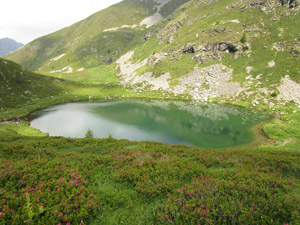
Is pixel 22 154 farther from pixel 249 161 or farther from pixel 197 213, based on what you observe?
pixel 249 161

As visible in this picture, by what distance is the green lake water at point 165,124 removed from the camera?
102 ft

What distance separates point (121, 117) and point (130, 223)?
3839 centimetres

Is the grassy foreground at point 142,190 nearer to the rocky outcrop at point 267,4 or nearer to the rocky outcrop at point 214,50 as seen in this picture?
the rocky outcrop at point 214,50

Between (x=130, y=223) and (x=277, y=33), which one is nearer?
(x=130, y=223)

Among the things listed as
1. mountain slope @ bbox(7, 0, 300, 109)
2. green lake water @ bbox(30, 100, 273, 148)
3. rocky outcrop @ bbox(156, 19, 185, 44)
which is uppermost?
rocky outcrop @ bbox(156, 19, 185, 44)

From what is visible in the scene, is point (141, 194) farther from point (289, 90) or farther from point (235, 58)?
point (235, 58)

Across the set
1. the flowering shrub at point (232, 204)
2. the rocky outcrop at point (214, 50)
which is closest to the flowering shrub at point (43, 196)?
the flowering shrub at point (232, 204)

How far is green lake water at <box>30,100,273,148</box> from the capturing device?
31.1 metres

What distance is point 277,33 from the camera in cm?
8238

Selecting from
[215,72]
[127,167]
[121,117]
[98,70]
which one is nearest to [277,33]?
[215,72]

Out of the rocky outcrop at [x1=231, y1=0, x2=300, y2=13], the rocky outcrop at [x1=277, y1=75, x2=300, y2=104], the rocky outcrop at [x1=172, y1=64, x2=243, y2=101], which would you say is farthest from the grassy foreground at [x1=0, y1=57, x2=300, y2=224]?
the rocky outcrop at [x1=231, y1=0, x2=300, y2=13]

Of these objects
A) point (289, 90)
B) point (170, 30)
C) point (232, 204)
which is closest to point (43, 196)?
point (232, 204)

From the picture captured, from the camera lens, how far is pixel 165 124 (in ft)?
130

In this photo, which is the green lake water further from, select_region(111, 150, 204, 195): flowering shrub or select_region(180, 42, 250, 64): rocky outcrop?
select_region(180, 42, 250, 64): rocky outcrop
